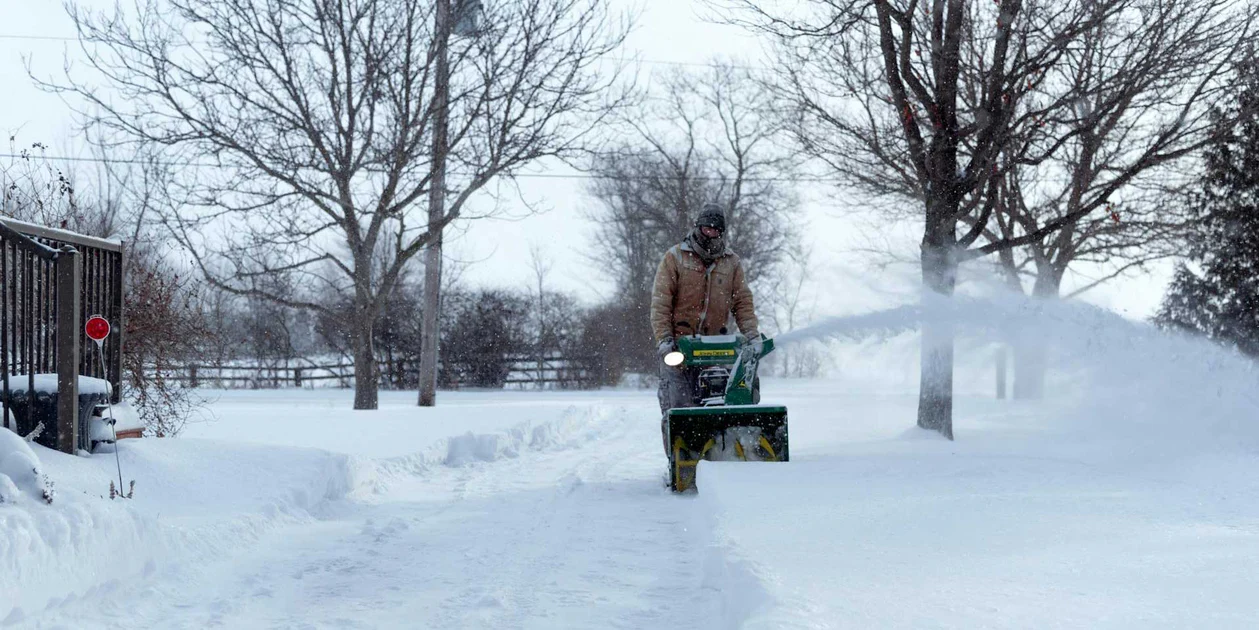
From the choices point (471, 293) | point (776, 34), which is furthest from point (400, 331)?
point (776, 34)

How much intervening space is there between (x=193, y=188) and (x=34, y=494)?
33.5ft

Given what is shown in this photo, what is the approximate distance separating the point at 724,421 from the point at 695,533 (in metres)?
1.55

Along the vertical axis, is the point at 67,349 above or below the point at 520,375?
above

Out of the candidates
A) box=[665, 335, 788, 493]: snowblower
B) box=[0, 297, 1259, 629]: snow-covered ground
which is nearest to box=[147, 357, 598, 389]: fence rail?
box=[0, 297, 1259, 629]: snow-covered ground

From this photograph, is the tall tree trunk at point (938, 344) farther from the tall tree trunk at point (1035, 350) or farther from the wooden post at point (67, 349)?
the wooden post at point (67, 349)

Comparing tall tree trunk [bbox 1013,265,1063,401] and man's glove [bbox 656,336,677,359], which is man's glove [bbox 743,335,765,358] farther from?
tall tree trunk [bbox 1013,265,1063,401]

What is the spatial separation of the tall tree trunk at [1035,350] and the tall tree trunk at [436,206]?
8006 millimetres

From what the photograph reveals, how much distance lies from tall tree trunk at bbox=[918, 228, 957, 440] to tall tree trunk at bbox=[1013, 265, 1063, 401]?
30.2 inches

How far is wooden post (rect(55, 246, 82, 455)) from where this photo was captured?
20.7ft

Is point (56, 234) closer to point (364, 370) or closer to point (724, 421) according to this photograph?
point (724, 421)

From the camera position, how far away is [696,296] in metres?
8.28

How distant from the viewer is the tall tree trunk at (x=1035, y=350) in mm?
9883

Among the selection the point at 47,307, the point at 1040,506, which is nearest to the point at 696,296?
the point at 1040,506

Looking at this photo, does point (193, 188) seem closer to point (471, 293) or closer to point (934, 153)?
point (934, 153)
